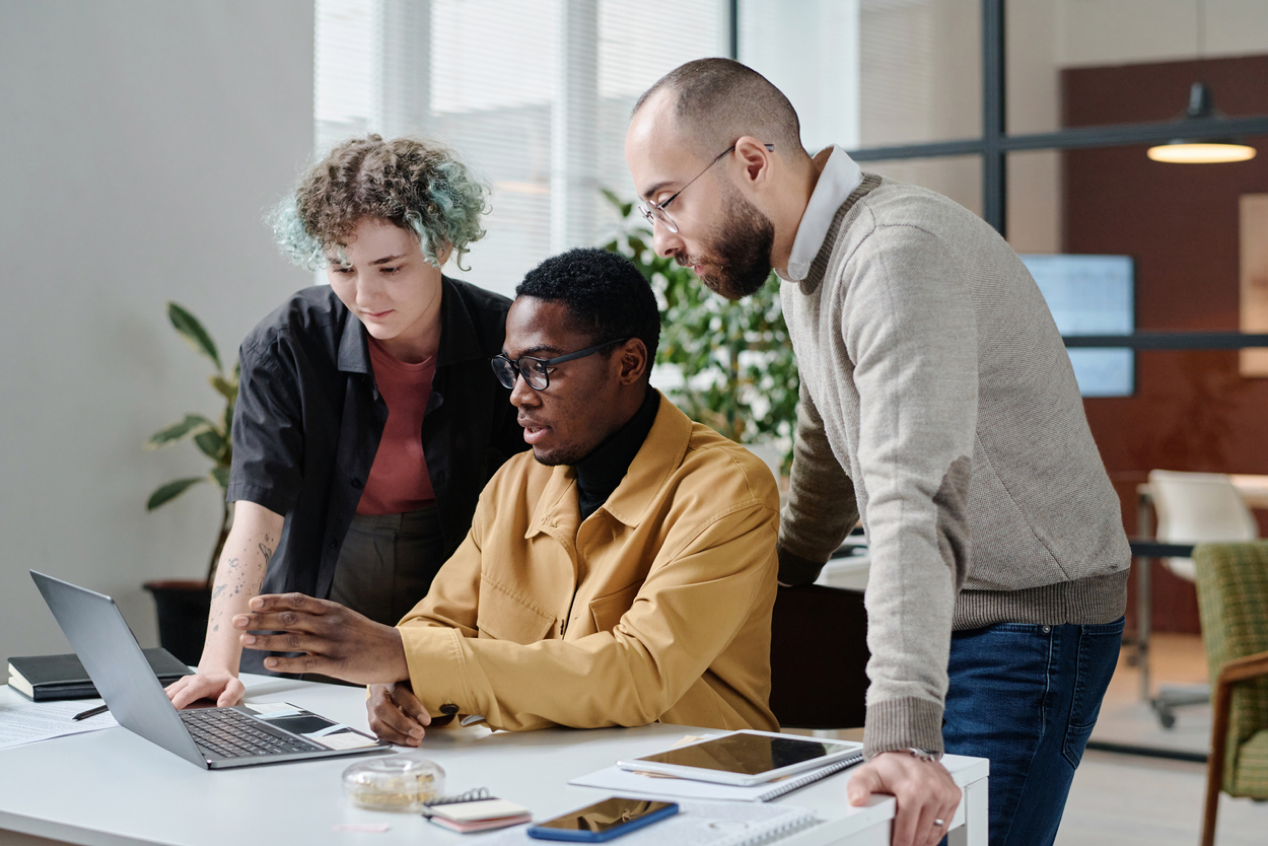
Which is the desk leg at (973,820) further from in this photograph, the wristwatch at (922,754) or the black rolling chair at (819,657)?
the black rolling chair at (819,657)

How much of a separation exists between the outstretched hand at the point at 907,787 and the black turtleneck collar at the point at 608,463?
62 cm

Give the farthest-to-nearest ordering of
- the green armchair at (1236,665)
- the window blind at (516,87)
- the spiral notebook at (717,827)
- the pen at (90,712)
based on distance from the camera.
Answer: the window blind at (516,87) → the green armchair at (1236,665) → the pen at (90,712) → the spiral notebook at (717,827)

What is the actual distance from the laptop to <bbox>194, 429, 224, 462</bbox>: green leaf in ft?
5.82

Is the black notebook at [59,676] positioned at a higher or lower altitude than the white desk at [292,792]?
lower

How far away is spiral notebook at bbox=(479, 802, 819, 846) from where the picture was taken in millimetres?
1041

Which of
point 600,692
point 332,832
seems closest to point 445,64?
point 600,692

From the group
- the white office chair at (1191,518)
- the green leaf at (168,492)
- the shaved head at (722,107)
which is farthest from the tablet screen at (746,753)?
the white office chair at (1191,518)

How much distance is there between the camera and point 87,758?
1397 mm

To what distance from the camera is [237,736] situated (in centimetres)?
144

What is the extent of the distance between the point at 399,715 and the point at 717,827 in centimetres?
47

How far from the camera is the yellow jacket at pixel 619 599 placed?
1.43 meters

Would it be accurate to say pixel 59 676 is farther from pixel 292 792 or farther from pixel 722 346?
pixel 722 346

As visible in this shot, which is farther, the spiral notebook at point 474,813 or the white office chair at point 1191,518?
the white office chair at point 1191,518

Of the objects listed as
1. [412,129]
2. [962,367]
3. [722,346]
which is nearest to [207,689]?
[962,367]
